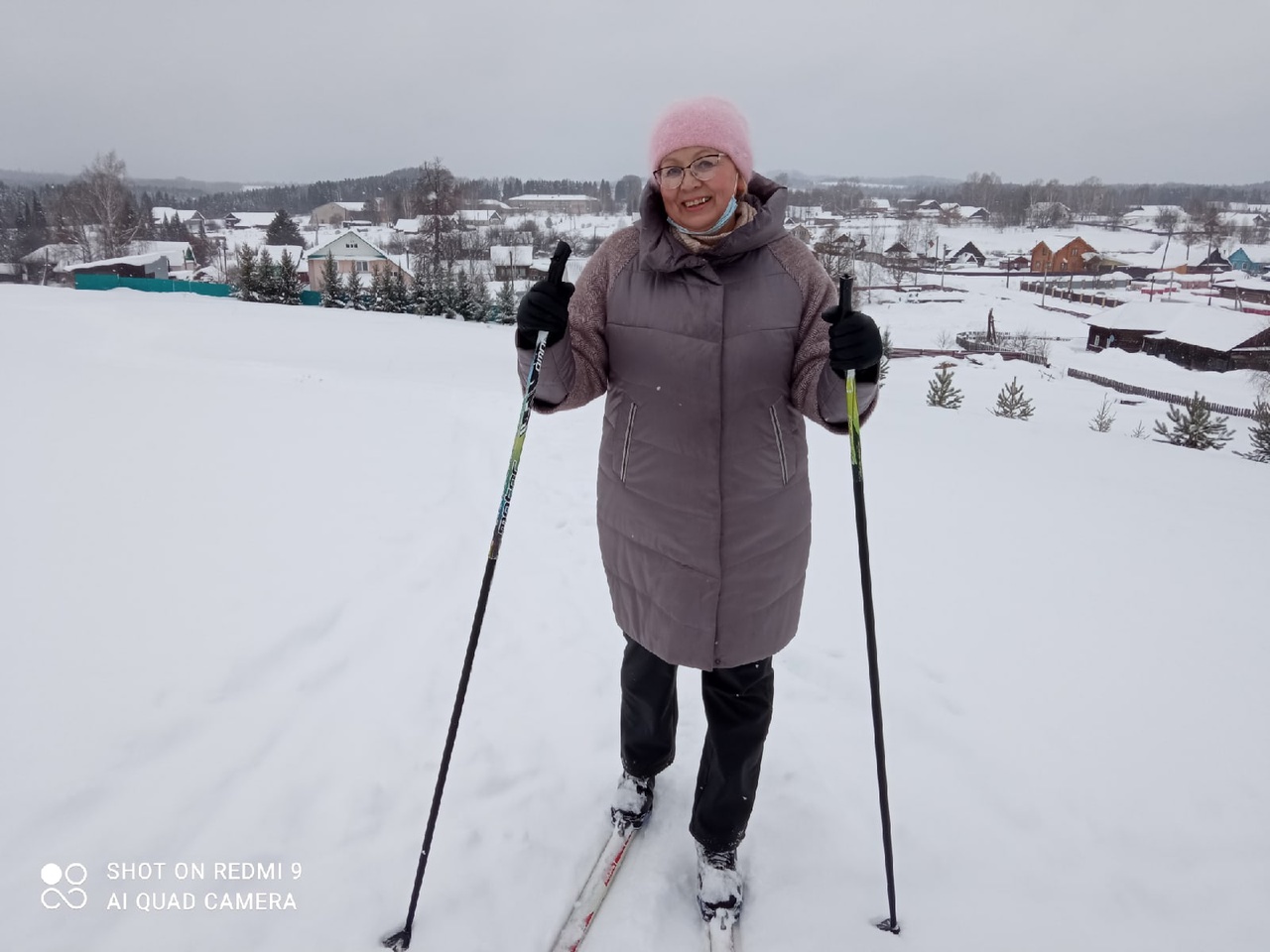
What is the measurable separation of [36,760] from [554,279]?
2.19m

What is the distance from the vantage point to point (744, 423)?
5.13ft

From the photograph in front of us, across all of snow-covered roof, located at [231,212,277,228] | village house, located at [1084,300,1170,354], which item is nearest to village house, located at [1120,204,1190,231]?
village house, located at [1084,300,1170,354]

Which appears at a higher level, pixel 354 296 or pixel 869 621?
pixel 354 296

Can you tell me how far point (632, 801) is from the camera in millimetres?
2029

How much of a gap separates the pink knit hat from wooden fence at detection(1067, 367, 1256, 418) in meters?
20.3

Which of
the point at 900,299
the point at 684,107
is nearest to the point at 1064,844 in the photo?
the point at 684,107

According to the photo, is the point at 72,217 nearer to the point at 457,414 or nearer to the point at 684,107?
the point at 457,414

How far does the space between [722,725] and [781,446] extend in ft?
2.54

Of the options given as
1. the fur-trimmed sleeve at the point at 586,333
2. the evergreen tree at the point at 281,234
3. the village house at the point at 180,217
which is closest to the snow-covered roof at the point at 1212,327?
the fur-trimmed sleeve at the point at 586,333

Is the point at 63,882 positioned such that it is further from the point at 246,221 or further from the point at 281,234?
the point at 246,221

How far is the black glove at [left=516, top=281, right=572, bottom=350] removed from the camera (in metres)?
1.56

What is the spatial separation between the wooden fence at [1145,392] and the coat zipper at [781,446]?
20.2m

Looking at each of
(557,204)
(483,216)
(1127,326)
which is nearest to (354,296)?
(1127,326)

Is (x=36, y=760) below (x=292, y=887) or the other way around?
the other way around
